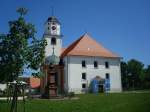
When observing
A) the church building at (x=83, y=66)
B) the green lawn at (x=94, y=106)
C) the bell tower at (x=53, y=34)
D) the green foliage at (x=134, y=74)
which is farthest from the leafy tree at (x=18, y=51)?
the green foliage at (x=134, y=74)

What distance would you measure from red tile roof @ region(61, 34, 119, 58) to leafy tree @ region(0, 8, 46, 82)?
120 feet

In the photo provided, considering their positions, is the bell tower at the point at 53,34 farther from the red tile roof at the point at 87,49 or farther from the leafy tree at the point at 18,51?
the leafy tree at the point at 18,51

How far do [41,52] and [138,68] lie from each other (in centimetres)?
7469

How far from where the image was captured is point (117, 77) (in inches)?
2110

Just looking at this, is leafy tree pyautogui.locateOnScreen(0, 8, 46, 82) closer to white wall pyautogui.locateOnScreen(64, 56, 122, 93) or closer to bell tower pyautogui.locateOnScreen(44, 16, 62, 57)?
white wall pyautogui.locateOnScreen(64, 56, 122, 93)

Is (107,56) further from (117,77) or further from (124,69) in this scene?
(124,69)

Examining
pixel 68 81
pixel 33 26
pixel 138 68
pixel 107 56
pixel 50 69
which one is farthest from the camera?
pixel 138 68

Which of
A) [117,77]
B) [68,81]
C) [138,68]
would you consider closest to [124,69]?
[138,68]

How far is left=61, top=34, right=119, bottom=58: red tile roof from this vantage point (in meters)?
51.1

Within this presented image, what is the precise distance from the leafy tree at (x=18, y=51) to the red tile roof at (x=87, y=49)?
36.7m

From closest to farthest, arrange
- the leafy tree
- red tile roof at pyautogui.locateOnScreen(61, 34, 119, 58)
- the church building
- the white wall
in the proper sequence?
the leafy tree < the white wall < the church building < red tile roof at pyautogui.locateOnScreen(61, 34, 119, 58)

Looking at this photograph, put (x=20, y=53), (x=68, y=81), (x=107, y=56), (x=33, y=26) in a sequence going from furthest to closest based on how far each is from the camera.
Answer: (x=107, y=56)
(x=68, y=81)
(x=33, y=26)
(x=20, y=53)

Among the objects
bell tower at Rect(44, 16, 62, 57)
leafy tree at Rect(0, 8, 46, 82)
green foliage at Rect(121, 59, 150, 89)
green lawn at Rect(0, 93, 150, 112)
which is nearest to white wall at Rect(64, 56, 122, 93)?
bell tower at Rect(44, 16, 62, 57)

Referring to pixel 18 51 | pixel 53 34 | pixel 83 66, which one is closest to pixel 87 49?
pixel 83 66
